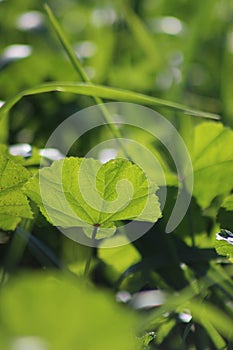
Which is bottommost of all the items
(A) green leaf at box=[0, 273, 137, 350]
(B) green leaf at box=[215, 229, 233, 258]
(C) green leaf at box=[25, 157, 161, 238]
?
(B) green leaf at box=[215, 229, 233, 258]

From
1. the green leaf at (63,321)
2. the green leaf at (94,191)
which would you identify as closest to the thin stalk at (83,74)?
the green leaf at (94,191)

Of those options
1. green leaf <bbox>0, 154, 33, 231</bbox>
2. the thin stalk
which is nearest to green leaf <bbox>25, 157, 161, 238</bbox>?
green leaf <bbox>0, 154, 33, 231</bbox>

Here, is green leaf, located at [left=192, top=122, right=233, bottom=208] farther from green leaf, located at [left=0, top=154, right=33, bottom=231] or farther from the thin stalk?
green leaf, located at [left=0, top=154, right=33, bottom=231]

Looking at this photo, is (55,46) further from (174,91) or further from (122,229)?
(122,229)

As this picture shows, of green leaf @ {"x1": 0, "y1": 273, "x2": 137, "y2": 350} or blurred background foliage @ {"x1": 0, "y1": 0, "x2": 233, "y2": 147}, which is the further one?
blurred background foliage @ {"x1": 0, "y1": 0, "x2": 233, "y2": 147}

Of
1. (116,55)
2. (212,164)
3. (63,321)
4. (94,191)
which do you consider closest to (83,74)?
(212,164)

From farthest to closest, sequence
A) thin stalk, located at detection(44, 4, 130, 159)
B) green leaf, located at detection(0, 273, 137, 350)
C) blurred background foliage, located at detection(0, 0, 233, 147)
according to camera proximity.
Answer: blurred background foliage, located at detection(0, 0, 233, 147)
thin stalk, located at detection(44, 4, 130, 159)
green leaf, located at detection(0, 273, 137, 350)

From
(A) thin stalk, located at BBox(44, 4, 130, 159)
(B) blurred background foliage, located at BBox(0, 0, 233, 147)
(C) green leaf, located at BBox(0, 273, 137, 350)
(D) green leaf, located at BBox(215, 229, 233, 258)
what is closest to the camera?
(C) green leaf, located at BBox(0, 273, 137, 350)

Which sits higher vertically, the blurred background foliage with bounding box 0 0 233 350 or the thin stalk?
the thin stalk

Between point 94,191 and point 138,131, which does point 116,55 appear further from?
point 94,191
